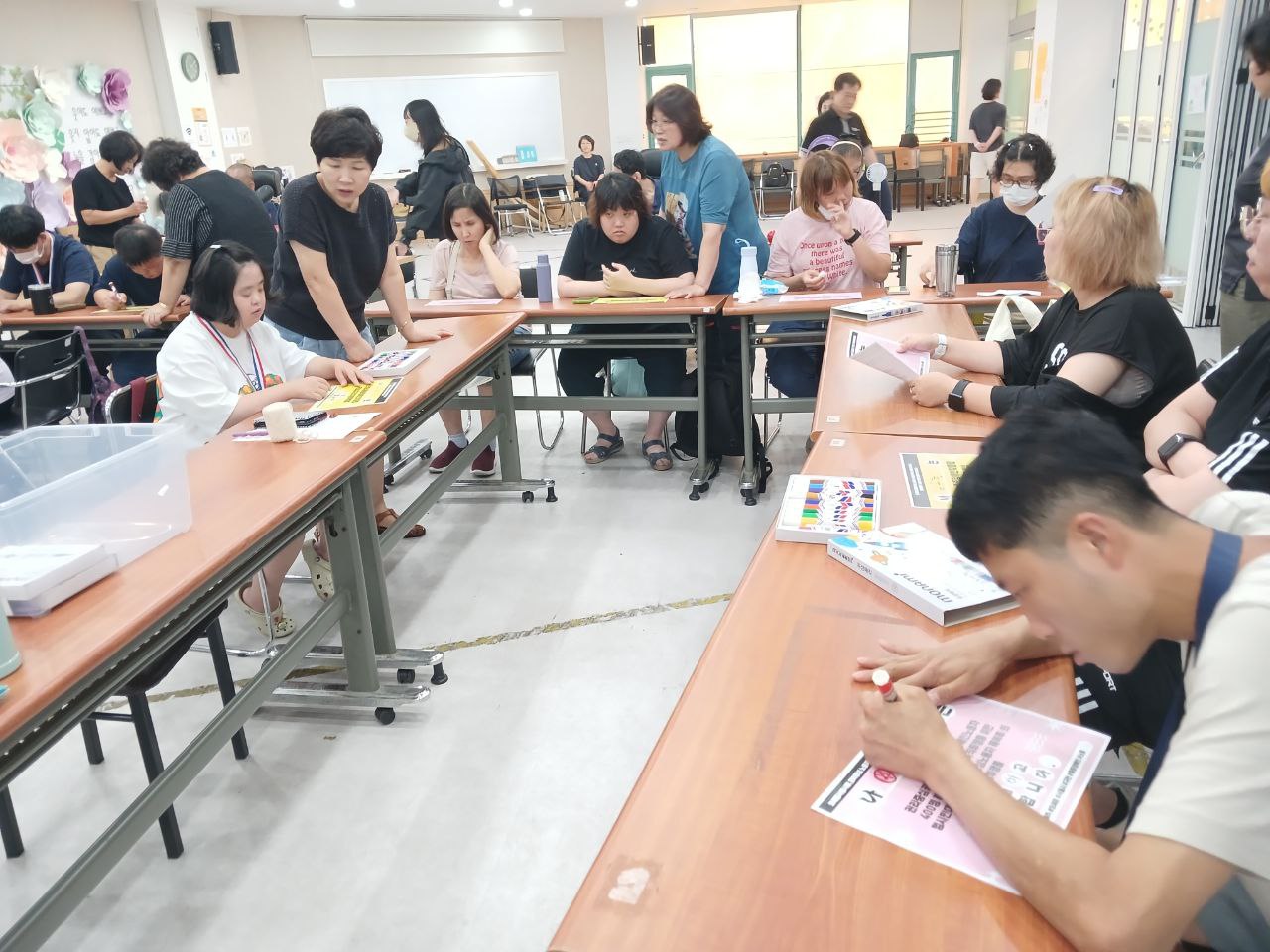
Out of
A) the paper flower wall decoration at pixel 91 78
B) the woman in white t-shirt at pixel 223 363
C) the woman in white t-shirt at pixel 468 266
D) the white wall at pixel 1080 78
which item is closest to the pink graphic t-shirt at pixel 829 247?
the woman in white t-shirt at pixel 468 266

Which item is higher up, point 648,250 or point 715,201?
point 715,201

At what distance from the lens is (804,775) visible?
99 cm

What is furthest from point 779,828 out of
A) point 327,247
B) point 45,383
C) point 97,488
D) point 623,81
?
point 623,81

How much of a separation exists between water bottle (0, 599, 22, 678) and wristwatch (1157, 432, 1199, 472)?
6.34 feet

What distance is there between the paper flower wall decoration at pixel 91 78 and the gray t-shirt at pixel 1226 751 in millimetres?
9581

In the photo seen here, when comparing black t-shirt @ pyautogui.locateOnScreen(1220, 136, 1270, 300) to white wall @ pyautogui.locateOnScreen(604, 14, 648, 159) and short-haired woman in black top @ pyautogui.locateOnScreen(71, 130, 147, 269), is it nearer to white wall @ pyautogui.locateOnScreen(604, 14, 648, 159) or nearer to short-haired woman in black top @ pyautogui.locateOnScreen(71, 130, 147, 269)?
short-haired woman in black top @ pyautogui.locateOnScreen(71, 130, 147, 269)

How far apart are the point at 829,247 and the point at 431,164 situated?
8.04 ft

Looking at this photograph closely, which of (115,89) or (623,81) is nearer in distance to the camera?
(115,89)

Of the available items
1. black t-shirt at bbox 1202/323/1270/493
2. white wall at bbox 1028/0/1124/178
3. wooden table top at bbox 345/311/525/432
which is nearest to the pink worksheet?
black t-shirt at bbox 1202/323/1270/493

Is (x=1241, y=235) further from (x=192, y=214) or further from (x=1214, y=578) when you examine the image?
(x=192, y=214)

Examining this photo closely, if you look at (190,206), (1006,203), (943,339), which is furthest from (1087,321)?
(190,206)

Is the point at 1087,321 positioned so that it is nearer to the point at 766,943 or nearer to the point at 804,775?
the point at 804,775

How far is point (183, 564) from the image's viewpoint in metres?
1.55

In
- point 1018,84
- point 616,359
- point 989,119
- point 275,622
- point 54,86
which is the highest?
point 54,86
